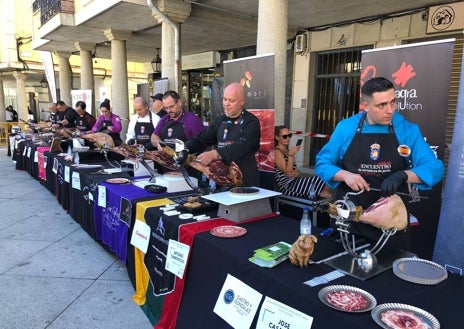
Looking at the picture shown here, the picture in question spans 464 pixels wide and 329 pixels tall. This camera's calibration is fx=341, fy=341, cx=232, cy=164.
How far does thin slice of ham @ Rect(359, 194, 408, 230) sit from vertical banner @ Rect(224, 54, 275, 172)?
2564 millimetres

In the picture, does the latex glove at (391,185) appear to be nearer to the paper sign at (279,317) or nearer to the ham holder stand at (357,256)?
the ham holder stand at (357,256)

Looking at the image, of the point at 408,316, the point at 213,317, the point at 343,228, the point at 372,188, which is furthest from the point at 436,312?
the point at 213,317

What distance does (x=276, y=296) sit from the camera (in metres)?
1.45

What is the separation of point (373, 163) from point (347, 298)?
2.75 ft

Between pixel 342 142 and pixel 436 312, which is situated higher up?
pixel 342 142

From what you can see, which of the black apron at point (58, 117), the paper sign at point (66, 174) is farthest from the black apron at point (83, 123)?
the paper sign at point (66, 174)

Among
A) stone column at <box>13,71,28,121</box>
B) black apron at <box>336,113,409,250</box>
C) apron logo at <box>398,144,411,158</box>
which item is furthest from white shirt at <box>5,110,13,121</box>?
apron logo at <box>398,144,411,158</box>

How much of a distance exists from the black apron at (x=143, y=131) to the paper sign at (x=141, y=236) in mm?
2376

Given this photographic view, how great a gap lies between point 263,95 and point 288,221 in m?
2.15

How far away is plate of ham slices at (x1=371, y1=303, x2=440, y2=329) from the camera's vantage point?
1145mm

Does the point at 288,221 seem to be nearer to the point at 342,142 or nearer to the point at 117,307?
the point at 342,142

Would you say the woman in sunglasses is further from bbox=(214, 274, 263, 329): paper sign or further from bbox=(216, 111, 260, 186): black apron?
bbox=(214, 274, 263, 329): paper sign

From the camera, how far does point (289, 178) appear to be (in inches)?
157

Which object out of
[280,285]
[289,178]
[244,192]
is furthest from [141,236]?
[289,178]
